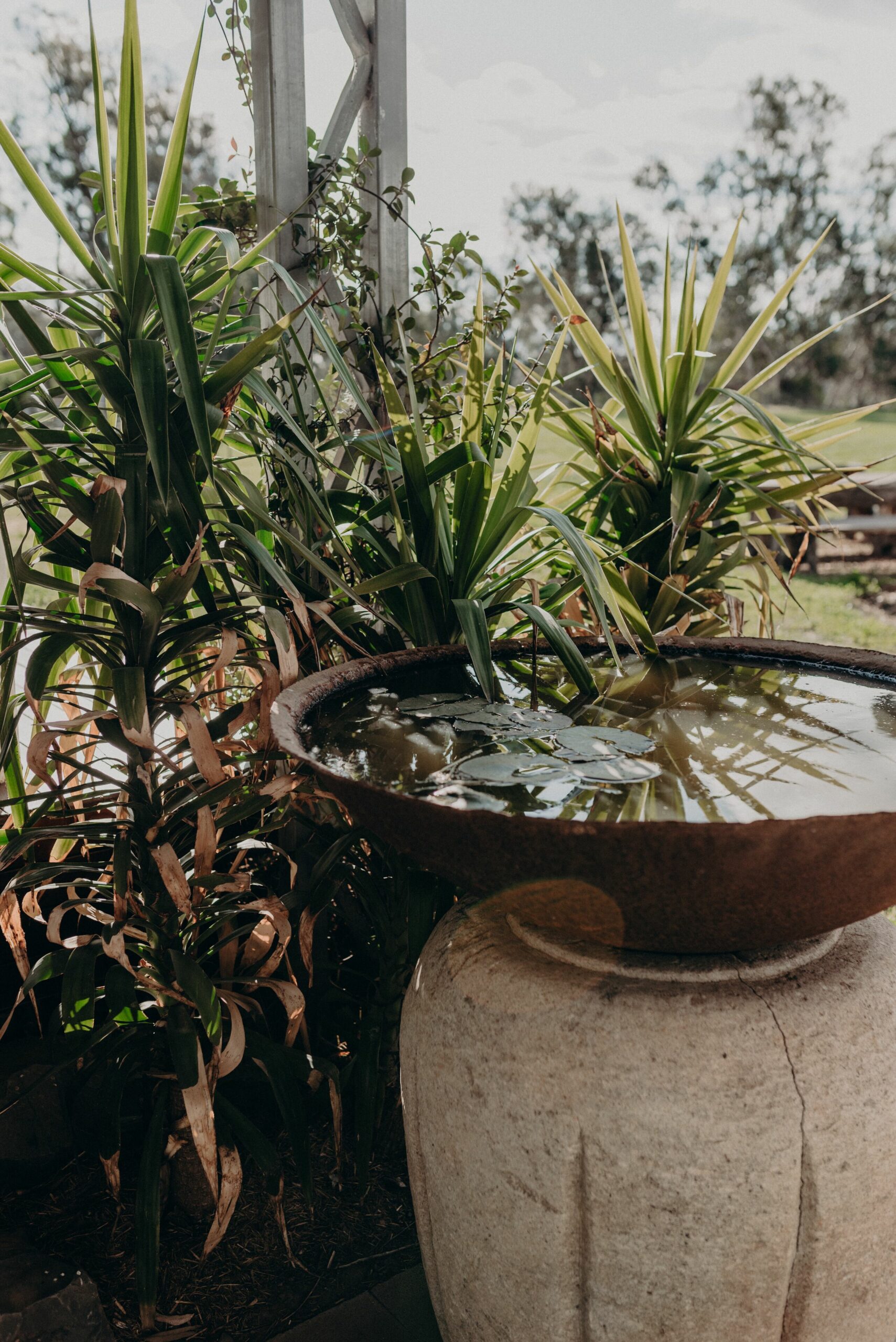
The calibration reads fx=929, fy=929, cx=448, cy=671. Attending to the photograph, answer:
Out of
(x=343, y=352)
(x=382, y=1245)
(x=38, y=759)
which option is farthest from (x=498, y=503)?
(x=382, y=1245)

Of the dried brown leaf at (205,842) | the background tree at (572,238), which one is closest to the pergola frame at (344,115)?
the dried brown leaf at (205,842)

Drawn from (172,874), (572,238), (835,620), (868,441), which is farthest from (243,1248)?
(572,238)

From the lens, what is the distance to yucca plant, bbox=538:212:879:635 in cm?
206

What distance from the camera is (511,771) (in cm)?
113

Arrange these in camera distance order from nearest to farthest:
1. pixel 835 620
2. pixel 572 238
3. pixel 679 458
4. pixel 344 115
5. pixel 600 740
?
pixel 600 740
pixel 344 115
pixel 679 458
pixel 835 620
pixel 572 238

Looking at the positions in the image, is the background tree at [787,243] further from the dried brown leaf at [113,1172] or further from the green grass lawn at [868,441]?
the dried brown leaf at [113,1172]

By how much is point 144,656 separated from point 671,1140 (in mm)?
920

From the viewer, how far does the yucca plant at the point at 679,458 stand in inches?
81.1

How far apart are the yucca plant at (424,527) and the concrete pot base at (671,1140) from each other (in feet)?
1.65

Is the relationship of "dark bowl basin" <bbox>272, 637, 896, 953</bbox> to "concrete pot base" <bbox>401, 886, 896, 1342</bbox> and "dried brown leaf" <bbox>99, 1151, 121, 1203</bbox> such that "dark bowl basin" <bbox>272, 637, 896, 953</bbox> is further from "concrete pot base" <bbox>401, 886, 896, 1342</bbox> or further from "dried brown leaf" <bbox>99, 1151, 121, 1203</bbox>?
"dried brown leaf" <bbox>99, 1151, 121, 1203</bbox>

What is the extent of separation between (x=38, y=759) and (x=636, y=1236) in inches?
37.1

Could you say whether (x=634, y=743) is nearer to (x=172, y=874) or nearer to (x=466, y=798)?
(x=466, y=798)

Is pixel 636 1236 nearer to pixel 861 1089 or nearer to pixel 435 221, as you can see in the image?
pixel 861 1089

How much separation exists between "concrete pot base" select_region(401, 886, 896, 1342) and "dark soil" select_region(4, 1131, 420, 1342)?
0.52 meters
